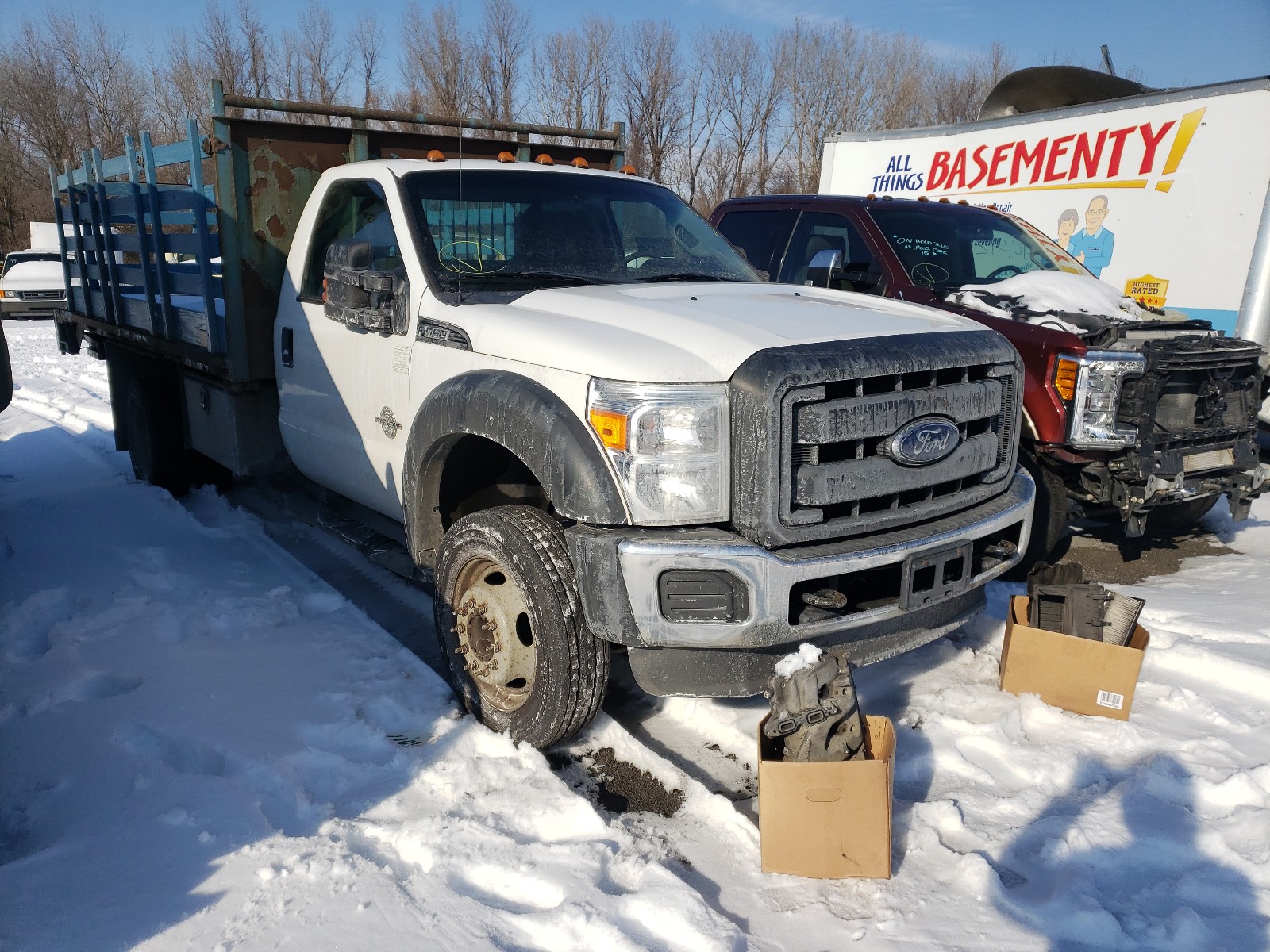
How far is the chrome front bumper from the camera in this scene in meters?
2.79

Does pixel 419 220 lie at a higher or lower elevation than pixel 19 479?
higher

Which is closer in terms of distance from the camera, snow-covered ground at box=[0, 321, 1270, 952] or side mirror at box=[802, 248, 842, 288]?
snow-covered ground at box=[0, 321, 1270, 952]

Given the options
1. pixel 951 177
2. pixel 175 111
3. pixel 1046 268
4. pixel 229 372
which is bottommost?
pixel 229 372

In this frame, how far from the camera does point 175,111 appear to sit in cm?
3503

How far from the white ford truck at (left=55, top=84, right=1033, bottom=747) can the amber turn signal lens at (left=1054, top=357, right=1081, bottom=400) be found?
1.34 m

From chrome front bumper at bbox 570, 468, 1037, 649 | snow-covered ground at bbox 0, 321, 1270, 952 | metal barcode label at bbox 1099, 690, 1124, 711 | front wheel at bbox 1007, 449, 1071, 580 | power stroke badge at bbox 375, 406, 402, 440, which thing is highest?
power stroke badge at bbox 375, 406, 402, 440

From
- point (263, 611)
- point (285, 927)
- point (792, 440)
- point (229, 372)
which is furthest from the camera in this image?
point (229, 372)

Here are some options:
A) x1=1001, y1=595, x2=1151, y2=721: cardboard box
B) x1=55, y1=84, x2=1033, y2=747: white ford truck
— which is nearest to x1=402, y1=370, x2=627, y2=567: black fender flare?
x1=55, y1=84, x2=1033, y2=747: white ford truck

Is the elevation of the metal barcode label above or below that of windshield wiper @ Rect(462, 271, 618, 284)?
below

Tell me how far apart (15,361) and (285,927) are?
14546 mm

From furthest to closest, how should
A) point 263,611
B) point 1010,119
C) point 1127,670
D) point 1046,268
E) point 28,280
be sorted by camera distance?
point 28,280
point 1010,119
point 1046,268
point 263,611
point 1127,670

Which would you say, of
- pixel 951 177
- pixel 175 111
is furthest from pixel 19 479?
pixel 175 111

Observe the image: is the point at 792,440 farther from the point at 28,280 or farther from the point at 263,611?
the point at 28,280

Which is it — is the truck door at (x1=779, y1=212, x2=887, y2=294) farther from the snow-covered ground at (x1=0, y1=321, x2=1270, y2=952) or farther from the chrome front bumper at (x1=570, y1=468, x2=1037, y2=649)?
the chrome front bumper at (x1=570, y1=468, x2=1037, y2=649)
